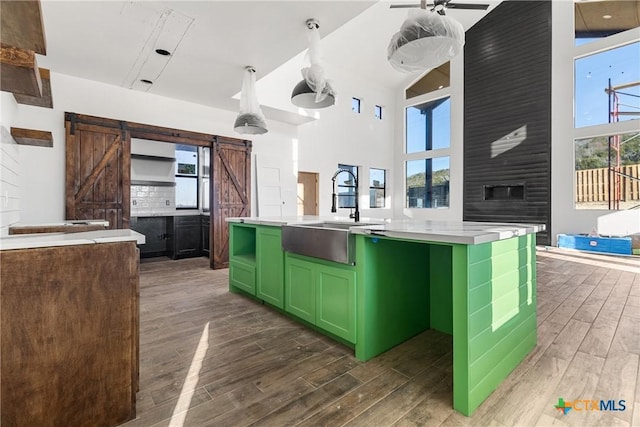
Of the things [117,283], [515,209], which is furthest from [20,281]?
[515,209]

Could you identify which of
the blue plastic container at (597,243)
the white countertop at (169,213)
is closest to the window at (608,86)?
the blue plastic container at (597,243)

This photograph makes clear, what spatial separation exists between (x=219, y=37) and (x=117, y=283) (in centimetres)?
300

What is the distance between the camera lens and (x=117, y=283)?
4.62 feet

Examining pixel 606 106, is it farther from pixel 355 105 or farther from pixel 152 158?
pixel 152 158

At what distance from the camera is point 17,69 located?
3.86 feet

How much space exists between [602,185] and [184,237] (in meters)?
9.43

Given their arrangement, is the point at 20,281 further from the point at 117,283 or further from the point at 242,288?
the point at 242,288

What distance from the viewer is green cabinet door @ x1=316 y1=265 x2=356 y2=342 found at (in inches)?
81.3

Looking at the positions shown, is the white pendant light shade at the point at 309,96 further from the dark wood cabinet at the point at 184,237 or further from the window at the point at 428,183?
the window at the point at 428,183

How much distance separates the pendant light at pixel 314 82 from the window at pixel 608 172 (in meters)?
7.03

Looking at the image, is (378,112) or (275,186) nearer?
(275,186)

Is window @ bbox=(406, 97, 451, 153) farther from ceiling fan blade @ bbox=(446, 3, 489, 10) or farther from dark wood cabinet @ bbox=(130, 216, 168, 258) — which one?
dark wood cabinet @ bbox=(130, 216, 168, 258)

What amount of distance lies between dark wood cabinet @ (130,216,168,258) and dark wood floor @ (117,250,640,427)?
357cm

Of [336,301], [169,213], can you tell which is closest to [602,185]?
[336,301]
